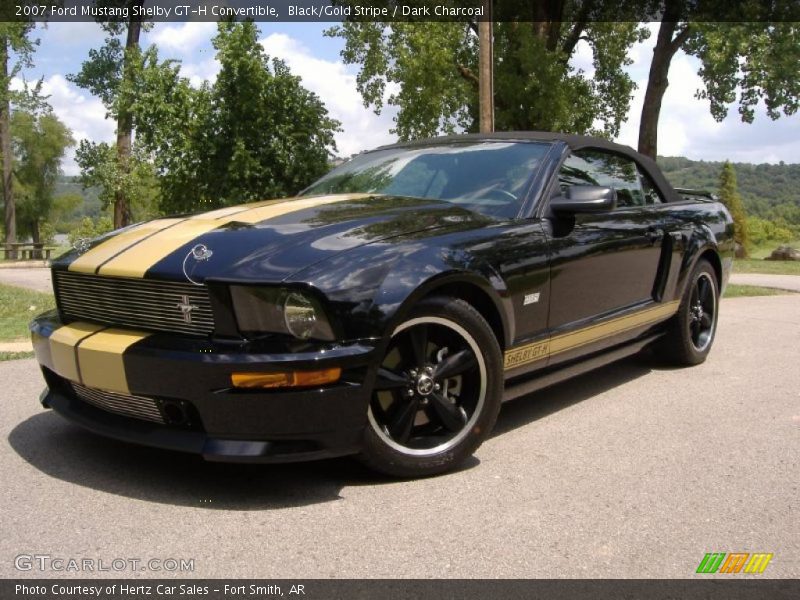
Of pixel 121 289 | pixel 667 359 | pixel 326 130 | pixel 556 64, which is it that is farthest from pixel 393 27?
pixel 121 289

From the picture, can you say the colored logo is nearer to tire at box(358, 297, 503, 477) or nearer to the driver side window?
tire at box(358, 297, 503, 477)

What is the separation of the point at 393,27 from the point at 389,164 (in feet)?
59.5

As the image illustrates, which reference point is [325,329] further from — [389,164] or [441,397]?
[389,164]

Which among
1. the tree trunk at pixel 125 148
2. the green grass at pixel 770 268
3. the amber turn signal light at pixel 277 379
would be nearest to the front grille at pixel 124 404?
the amber turn signal light at pixel 277 379

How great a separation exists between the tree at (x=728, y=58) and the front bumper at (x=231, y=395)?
18.0 metres

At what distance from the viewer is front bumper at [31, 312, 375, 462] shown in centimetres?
270

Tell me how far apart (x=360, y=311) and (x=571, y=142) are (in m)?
2.00

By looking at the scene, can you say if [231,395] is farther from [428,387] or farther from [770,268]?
[770,268]

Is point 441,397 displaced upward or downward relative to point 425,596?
upward

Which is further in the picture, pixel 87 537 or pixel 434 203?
pixel 434 203

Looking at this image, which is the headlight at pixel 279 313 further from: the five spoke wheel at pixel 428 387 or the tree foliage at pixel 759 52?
the tree foliage at pixel 759 52

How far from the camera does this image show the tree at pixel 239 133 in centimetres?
1220

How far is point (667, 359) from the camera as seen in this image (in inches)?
209

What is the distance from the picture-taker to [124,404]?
2.99m
